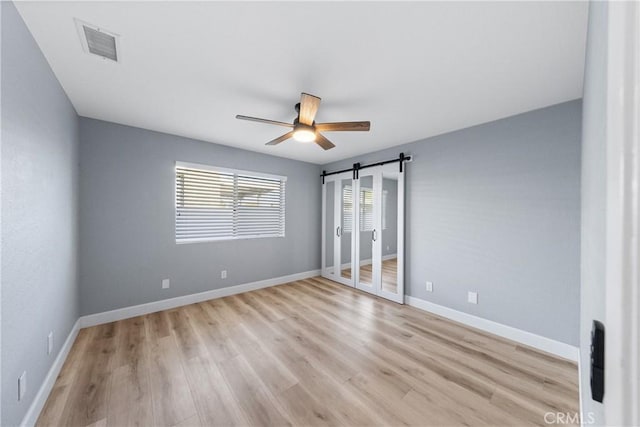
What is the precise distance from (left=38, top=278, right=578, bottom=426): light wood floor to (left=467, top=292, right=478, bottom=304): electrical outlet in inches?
13.5

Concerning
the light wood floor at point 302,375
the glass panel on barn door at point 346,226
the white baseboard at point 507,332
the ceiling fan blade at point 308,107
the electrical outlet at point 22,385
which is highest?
the ceiling fan blade at point 308,107

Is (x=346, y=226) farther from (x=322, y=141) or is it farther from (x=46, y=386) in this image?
(x=46, y=386)

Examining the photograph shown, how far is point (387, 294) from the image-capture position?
385 cm

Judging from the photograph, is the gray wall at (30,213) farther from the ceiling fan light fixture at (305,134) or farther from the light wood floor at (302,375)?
the ceiling fan light fixture at (305,134)

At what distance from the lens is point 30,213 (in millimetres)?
1567

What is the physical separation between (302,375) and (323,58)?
8.24ft

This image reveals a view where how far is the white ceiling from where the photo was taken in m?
1.41

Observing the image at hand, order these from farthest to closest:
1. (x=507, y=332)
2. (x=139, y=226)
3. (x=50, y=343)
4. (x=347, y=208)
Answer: (x=347, y=208)
(x=139, y=226)
(x=507, y=332)
(x=50, y=343)

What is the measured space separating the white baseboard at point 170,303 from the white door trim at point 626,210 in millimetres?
4074

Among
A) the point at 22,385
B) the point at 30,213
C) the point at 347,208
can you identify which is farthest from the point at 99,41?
the point at 347,208

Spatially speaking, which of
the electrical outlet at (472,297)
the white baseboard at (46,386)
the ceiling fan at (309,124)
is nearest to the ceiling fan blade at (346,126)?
the ceiling fan at (309,124)

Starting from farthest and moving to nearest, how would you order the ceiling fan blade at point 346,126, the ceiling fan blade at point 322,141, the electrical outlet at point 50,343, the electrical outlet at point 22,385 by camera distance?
the ceiling fan blade at point 322,141, the ceiling fan blade at point 346,126, the electrical outlet at point 50,343, the electrical outlet at point 22,385

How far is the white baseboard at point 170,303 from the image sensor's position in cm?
291

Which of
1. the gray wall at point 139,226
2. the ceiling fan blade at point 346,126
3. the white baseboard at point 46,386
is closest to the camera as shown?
the white baseboard at point 46,386
